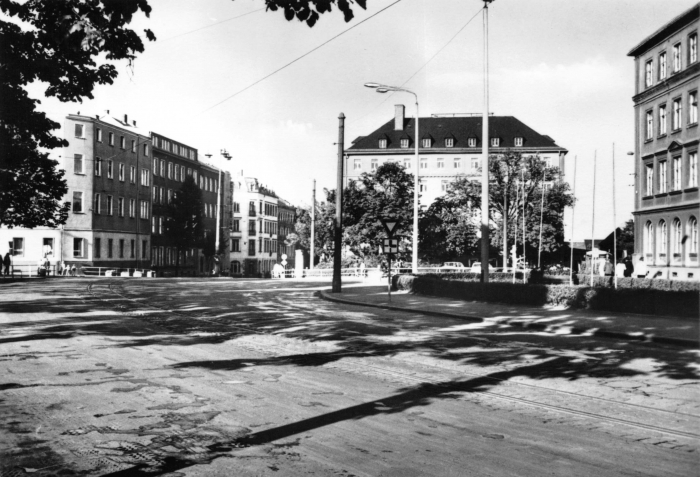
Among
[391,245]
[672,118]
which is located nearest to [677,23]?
[391,245]

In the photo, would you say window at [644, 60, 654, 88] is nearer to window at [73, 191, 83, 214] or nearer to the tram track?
the tram track

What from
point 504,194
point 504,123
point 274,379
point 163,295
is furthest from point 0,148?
point 504,123

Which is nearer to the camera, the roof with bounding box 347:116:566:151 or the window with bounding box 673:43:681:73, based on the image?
the window with bounding box 673:43:681:73

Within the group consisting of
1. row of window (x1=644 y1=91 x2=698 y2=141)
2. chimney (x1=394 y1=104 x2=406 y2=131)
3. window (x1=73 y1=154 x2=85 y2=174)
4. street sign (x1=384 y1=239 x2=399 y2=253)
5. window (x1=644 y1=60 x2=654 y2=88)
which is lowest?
street sign (x1=384 y1=239 x2=399 y2=253)

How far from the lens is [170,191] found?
81.6 m

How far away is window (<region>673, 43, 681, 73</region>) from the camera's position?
63.5ft

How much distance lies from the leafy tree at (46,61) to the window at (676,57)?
14921mm

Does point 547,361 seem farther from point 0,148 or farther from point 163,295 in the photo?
point 0,148

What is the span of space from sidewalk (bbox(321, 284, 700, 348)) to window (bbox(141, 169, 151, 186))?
5415 centimetres

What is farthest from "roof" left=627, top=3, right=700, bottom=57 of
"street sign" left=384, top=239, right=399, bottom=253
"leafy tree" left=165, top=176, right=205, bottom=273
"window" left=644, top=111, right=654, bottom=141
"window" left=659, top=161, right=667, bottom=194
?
"leafy tree" left=165, top=176, right=205, bottom=273

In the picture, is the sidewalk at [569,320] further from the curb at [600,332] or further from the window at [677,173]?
the window at [677,173]

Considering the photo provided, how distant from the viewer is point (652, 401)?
25.2 feet

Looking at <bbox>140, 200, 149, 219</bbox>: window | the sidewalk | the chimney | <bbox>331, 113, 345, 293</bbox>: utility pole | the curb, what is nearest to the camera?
the curb

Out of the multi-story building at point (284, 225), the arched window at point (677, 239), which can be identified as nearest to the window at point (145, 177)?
the multi-story building at point (284, 225)
